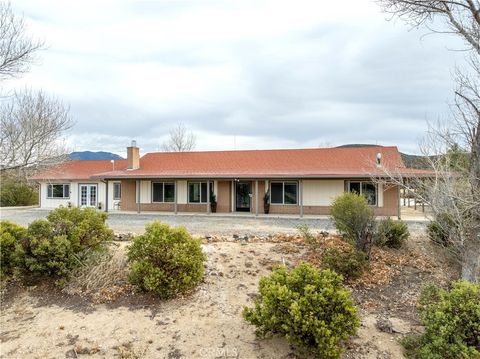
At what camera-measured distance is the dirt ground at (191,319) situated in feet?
15.7

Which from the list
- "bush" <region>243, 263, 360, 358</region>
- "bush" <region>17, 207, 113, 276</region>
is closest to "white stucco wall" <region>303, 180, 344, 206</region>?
"bush" <region>17, 207, 113, 276</region>

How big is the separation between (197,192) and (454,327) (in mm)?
17621

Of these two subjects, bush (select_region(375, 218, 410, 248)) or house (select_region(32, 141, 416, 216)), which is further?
house (select_region(32, 141, 416, 216))

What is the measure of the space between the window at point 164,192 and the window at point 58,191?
7.56 metres

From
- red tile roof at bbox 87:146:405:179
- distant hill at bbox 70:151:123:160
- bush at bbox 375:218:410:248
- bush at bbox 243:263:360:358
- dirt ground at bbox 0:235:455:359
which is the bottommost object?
dirt ground at bbox 0:235:455:359

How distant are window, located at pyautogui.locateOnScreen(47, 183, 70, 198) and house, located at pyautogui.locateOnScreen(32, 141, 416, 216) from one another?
0.23ft

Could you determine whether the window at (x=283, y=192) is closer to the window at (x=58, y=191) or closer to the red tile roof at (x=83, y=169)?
the red tile roof at (x=83, y=169)

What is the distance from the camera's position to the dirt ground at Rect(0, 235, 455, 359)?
477 cm

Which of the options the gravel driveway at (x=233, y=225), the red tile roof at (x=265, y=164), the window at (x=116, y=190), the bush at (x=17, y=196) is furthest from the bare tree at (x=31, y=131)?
the bush at (x=17, y=196)

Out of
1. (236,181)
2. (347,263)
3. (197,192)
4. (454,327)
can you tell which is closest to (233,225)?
(236,181)

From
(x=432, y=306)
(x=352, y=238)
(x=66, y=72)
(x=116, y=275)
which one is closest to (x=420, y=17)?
(x=352, y=238)

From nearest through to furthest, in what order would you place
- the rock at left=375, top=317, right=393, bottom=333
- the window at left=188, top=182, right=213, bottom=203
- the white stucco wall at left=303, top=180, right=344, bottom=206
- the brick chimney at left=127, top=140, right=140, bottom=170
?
the rock at left=375, top=317, right=393, bottom=333 < the white stucco wall at left=303, top=180, right=344, bottom=206 < the window at left=188, top=182, right=213, bottom=203 < the brick chimney at left=127, top=140, right=140, bottom=170

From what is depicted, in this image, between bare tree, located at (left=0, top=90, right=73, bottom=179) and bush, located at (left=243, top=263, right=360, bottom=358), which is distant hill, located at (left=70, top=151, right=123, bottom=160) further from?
bush, located at (left=243, top=263, right=360, bottom=358)

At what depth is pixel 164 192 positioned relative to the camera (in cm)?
2139
